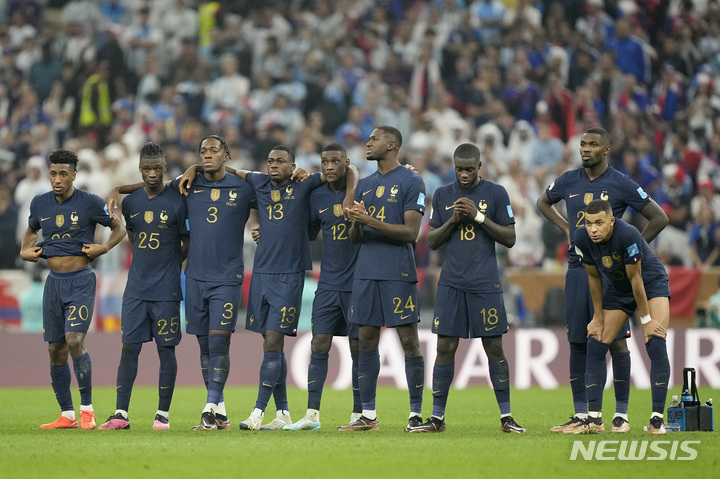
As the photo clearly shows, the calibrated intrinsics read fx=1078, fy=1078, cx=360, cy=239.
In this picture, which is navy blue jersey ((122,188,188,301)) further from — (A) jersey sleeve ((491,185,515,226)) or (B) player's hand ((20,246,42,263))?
(A) jersey sleeve ((491,185,515,226))

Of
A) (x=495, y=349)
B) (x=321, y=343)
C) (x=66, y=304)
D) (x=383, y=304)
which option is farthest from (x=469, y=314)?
(x=66, y=304)

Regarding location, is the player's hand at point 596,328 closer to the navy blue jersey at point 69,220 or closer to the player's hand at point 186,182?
the player's hand at point 186,182

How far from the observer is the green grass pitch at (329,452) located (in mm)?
7734

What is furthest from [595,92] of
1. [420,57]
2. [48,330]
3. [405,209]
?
[48,330]

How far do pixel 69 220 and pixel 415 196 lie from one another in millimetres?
3558

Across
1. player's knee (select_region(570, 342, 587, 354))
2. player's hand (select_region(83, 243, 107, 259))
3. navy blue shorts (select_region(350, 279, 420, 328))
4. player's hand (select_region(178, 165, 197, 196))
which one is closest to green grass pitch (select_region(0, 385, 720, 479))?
player's knee (select_region(570, 342, 587, 354))

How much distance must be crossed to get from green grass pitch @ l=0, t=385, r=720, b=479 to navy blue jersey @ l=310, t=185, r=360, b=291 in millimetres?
1482

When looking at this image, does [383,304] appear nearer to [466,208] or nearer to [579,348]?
[466,208]

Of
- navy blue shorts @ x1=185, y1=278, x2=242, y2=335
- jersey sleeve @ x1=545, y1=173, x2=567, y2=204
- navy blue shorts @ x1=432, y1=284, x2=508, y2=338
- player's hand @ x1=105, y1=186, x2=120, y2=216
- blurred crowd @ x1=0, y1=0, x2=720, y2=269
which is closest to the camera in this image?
navy blue shorts @ x1=432, y1=284, x2=508, y2=338

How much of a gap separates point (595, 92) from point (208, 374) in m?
15.2

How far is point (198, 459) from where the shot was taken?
8.21 m

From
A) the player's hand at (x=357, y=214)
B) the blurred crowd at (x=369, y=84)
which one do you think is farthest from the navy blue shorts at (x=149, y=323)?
the blurred crowd at (x=369, y=84)

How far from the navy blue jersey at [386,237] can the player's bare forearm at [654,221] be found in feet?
7.20

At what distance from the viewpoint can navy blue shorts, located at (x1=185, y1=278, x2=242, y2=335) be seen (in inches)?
412
